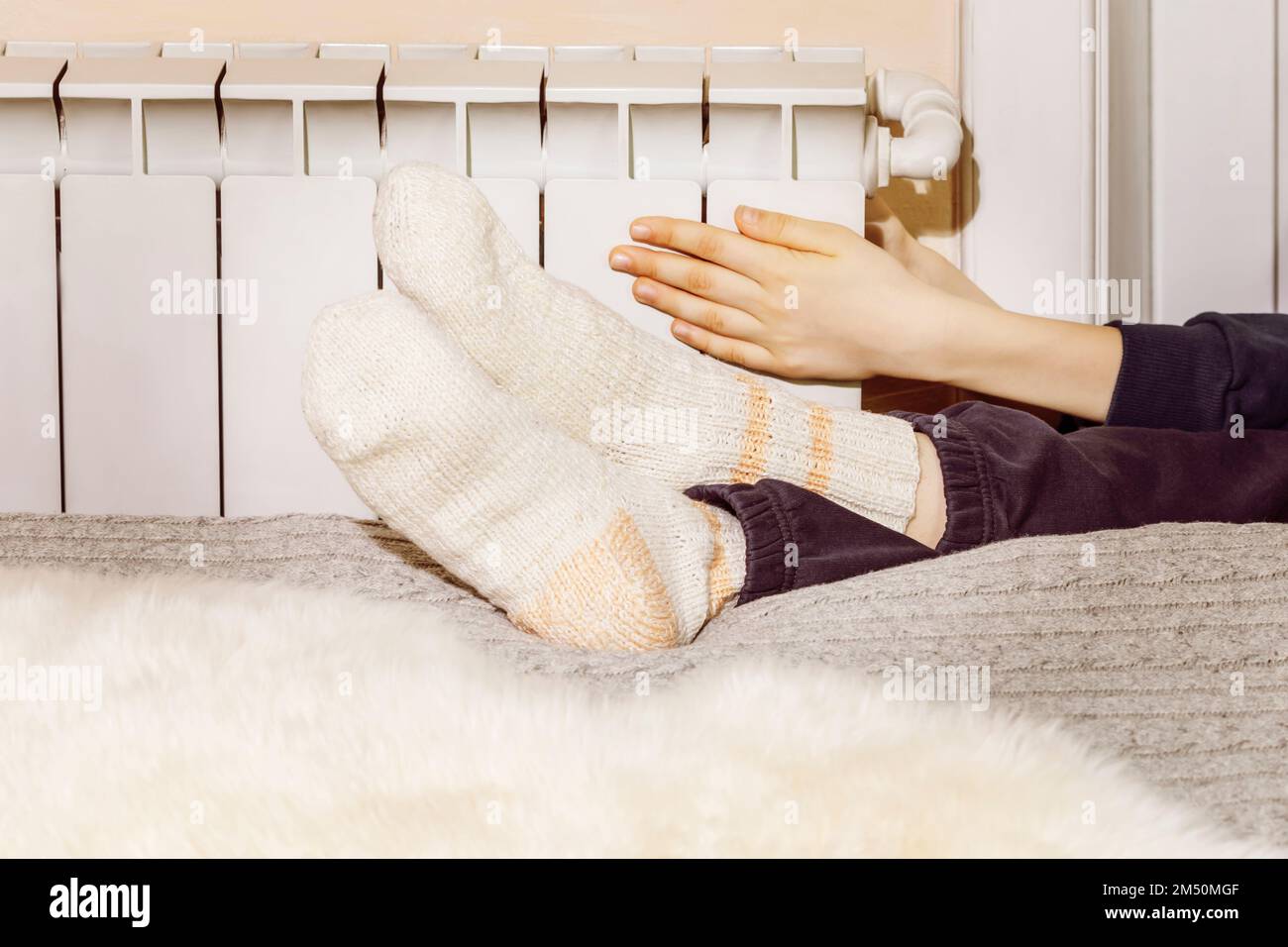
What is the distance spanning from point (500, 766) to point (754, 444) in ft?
1.27

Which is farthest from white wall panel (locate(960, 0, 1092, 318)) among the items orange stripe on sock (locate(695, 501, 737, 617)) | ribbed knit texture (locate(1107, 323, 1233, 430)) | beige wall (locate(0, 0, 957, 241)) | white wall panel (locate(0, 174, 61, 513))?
white wall panel (locate(0, 174, 61, 513))

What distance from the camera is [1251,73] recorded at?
1.01 metres

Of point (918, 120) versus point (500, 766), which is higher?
point (918, 120)

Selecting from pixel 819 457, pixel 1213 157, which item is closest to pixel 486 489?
pixel 819 457

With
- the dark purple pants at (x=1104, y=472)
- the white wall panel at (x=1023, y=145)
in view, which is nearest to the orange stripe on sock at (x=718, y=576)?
the dark purple pants at (x=1104, y=472)

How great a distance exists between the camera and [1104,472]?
2.10 ft

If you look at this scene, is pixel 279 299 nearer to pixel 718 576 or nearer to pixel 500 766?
pixel 718 576

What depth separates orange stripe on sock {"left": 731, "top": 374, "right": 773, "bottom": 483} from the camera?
65 cm

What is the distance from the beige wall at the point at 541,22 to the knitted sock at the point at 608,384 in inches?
16.1

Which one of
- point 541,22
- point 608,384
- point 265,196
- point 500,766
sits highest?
point 541,22

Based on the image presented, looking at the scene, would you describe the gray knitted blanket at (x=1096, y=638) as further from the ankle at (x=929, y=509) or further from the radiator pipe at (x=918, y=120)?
the radiator pipe at (x=918, y=120)

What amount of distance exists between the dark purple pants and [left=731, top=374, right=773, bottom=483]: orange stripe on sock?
4cm

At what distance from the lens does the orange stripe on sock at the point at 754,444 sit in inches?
25.5

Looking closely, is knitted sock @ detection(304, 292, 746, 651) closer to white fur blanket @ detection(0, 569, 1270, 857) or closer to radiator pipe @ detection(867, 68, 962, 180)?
white fur blanket @ detection(0, 569, 1270, 857)
